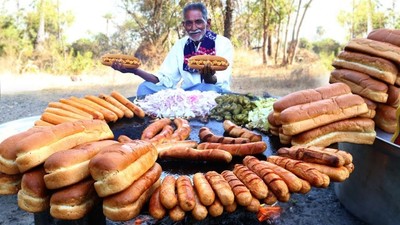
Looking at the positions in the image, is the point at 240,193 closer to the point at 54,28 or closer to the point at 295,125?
the point at 295,125

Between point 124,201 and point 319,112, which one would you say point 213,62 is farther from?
point 124,201

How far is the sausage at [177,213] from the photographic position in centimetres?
227

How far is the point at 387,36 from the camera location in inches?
164

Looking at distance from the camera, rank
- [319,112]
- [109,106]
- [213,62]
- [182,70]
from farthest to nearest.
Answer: [182,70] → [213,62] → [109,106] → [319,112]

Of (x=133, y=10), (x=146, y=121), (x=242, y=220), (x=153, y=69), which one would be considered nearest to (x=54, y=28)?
(x=133, y=10)

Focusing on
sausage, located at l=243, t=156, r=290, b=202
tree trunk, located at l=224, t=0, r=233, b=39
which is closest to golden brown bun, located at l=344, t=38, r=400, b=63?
sausage, located at l=243, t=156, r=290, b=202

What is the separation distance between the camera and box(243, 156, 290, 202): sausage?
241 centimetres

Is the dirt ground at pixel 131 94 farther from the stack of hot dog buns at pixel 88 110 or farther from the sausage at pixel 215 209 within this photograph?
the sausage at pixel 215 209

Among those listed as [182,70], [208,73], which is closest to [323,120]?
[208,73]

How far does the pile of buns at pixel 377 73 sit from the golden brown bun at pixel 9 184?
362cm

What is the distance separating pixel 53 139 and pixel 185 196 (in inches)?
46.6

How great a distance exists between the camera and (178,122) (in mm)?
4441

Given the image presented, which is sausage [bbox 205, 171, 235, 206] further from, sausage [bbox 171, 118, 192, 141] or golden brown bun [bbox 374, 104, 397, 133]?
golden brown bun [bbox 374, 104, 397, 133]

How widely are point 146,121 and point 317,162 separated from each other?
285 cm
